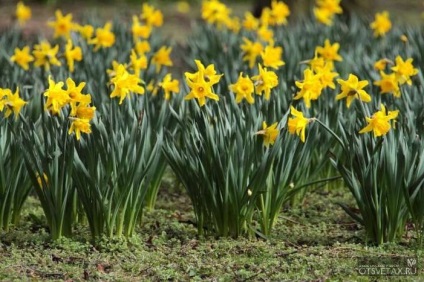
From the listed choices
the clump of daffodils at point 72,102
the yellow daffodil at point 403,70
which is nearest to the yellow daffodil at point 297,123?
the clump of daffodils at point 72,102

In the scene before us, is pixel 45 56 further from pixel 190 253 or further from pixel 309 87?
pixel 190 253

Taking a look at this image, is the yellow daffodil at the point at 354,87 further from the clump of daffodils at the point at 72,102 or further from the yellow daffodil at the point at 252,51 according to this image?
the yellow daffodil at the point at 252,51

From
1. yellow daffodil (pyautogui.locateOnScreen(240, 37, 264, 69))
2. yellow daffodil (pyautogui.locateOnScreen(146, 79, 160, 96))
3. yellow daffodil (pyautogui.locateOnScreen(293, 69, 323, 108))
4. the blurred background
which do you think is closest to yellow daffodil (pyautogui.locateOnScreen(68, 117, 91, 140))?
yellow daffodil (pyautogui.locateOnScreen(293, 69, 323, 108))

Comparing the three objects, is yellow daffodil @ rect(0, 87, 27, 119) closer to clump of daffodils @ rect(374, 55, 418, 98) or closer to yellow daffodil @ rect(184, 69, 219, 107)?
yellow daffodil @ rect(184, 69, 219, 107)

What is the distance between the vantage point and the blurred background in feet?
31.9

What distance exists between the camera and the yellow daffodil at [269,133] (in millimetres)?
3629

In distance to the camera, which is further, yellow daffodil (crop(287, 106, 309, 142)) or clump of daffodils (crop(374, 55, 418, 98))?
clump of daffodils (crop(374, 55, 418, 98))

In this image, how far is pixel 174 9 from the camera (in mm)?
11906

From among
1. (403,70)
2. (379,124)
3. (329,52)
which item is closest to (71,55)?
(329,52)

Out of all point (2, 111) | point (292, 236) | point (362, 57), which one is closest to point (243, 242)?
point (292, 236)

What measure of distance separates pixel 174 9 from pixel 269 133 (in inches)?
334

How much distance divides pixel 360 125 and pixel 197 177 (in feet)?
2.50

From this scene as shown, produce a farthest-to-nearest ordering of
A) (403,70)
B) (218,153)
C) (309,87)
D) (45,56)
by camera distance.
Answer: (45,56) → (403,70) → (309,87) → (218,153)

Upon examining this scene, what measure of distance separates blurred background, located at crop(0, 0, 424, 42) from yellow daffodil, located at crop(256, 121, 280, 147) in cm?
572
